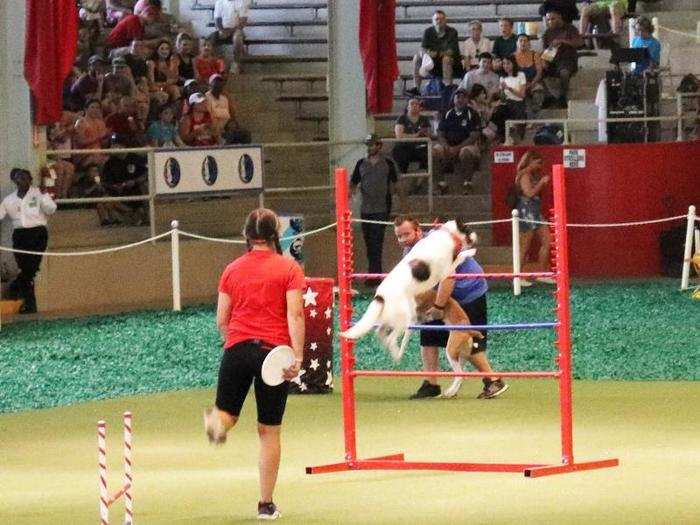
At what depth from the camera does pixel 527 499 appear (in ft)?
34.0

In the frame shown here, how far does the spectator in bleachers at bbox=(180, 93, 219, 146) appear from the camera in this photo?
79.1 ft

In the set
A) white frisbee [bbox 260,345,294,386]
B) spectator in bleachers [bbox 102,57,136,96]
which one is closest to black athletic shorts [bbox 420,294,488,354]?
white frisbee [bbox 260,345,294,386]

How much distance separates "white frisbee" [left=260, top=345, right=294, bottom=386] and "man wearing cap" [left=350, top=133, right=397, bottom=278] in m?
13.6

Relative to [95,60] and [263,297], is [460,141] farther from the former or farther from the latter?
[263,297]

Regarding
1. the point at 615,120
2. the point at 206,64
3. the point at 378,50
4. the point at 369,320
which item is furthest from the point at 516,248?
the point at 369,320

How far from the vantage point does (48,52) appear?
21125 millimetres

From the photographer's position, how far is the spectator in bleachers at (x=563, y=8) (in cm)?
2714

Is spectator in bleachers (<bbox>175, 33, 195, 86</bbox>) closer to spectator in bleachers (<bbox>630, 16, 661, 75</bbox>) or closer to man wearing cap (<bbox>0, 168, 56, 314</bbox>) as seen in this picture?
man wearing cap (<bbox>0, 168, 56, 314</bbox>)

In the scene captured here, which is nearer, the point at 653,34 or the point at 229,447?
the point at 229,447

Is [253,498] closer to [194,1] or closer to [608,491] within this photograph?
[608,491]

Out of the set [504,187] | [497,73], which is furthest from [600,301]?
[497,73]

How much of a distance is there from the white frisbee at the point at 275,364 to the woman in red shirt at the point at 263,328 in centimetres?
9

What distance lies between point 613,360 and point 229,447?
16.9 feet

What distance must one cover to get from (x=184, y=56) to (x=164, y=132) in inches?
104
